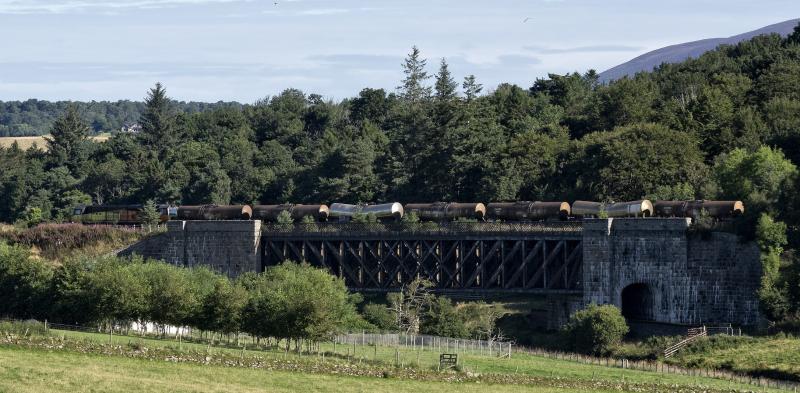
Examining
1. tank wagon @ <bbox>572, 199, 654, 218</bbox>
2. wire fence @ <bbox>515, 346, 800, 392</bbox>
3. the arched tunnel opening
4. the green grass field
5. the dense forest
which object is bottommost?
wire fence @ <bbox>515, 346, 800, 392</bbox>

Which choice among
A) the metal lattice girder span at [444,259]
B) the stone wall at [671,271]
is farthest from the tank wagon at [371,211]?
the stone wall at [671,271]

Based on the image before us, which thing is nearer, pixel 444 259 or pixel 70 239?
pixel 444 259

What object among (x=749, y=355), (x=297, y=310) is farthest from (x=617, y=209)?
(x=297, y=310)

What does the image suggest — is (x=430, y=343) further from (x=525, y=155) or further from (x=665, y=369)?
(x=525, y=155)

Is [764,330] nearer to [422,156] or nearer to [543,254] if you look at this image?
[543,254]

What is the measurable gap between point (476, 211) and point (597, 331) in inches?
1000

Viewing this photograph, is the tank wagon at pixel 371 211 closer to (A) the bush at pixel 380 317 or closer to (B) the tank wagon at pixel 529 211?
(B) the tank wagon at pixel 529 211

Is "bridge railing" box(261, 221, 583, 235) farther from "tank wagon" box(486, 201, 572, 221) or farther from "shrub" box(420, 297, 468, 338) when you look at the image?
"shrub" box(420, 297, 468, 338)

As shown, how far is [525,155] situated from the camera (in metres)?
141

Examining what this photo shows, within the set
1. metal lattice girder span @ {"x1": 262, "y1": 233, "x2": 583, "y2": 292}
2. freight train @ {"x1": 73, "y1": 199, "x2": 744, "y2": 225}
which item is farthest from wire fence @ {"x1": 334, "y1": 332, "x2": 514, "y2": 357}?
freight train @ {"x1": 73, "y1": 199, "x2": 744, "y2": 225}

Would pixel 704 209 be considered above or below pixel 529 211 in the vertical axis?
above

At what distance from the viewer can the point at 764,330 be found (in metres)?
95.9

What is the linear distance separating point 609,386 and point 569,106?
10258 cm

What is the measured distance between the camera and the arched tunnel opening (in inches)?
4156
